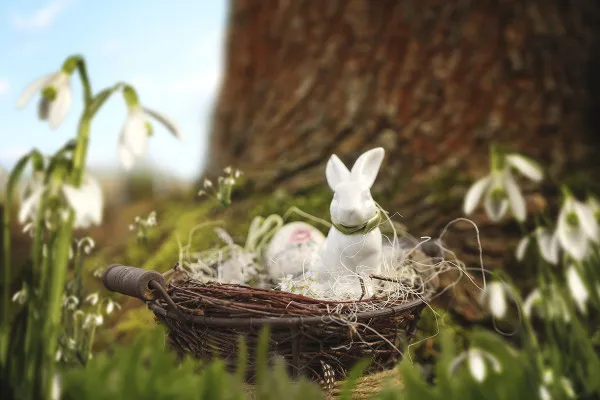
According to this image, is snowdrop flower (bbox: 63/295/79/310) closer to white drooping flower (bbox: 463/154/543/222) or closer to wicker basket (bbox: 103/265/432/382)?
wicker basket (bbox: 103/265/432/382)

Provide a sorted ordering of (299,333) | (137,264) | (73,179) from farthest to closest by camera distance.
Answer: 1. (137,264)
2. (299,333)
3. (73,179)

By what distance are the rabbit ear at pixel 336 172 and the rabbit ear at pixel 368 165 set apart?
25 millimetres

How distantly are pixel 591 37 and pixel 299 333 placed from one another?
2.72 m

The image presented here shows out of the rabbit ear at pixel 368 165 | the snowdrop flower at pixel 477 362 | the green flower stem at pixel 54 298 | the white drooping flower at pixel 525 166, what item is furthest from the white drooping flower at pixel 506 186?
the rabbit ear at pixel 368 165

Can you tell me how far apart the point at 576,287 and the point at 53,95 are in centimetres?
89

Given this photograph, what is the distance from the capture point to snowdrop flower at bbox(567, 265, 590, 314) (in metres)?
1.00

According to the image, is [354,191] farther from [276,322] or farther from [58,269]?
[58,269]

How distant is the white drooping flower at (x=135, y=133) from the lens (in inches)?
35.3

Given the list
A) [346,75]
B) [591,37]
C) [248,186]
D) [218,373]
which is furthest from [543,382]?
[591,37]

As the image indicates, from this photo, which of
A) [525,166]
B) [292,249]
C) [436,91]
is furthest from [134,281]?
[436,91]

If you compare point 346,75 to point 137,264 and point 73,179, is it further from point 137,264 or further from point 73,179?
point 73,179

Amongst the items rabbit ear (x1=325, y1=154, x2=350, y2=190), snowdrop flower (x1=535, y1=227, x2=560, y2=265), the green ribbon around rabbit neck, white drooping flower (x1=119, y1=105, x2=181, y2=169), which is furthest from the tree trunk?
white drooping flower (x1=119, y1=105, x2=181, y2=169)

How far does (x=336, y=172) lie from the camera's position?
1.73 metres

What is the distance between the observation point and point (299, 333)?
1.41m
